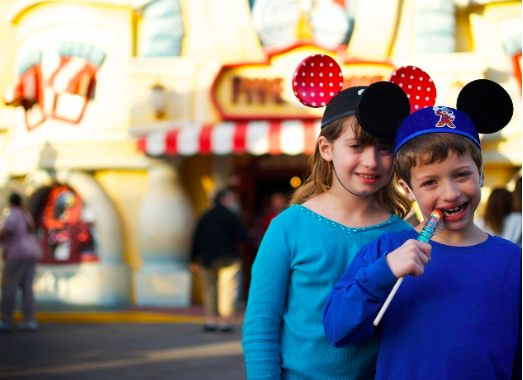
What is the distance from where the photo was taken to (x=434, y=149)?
1.83 meters

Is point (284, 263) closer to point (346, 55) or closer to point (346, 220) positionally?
point (346, 220)

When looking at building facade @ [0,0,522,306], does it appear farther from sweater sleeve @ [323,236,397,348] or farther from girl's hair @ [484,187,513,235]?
sweater sleeve @ [323,236,397,348]

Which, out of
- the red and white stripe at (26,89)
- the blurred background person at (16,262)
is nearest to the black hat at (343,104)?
the blurred background person at (16,262)

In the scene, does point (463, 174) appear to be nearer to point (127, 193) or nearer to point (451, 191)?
point (451, 191)

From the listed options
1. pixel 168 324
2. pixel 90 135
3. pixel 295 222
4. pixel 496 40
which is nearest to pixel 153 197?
pixel 90 135

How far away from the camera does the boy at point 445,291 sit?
5.87 ft

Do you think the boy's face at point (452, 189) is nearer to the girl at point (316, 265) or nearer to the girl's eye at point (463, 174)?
the girl's eye at point (463, 174)

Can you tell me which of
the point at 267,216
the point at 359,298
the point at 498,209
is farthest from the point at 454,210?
the point at 267,216

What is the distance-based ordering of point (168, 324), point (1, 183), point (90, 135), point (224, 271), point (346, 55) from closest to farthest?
point (224, 271) → point (168, 324) → point (346, 55) → point (90, 135) → point (1, 183)

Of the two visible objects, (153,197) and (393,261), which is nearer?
(393,261)

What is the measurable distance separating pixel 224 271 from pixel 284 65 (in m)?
3.92

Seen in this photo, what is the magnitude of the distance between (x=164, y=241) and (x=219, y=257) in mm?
3188

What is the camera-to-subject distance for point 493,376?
1.77 metres

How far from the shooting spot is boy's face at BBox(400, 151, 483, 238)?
1810 mm
